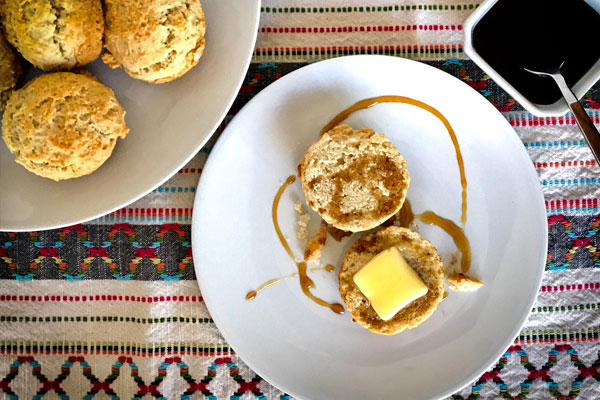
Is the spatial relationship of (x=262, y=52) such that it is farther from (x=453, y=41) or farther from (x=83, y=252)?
(x=83, y=252)

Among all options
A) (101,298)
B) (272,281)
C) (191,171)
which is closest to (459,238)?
(272,281)

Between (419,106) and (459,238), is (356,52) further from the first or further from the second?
(459,238)

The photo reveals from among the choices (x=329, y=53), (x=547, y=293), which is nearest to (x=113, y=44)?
(x=329, y=53)

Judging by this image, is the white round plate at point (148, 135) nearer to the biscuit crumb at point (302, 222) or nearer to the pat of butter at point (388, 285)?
the biscuit crumb at point (302, 222)

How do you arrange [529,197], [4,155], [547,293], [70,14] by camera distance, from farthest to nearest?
[547,293], [529,197], [4,155], [70,14]

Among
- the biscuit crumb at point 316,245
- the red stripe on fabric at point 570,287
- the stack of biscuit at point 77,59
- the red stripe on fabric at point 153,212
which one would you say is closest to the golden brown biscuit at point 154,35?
the stack of biscuit at point 77,59

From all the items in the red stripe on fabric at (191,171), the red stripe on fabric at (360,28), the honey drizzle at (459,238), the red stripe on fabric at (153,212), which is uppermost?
the red stripe on fabric at (360,28)
